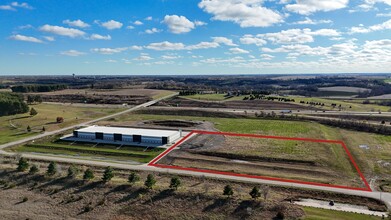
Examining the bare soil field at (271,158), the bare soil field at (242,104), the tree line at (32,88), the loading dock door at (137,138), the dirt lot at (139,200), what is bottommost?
the dirt lot at (139,200)

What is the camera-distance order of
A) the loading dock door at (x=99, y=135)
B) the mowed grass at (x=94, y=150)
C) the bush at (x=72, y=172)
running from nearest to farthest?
the bush at (x=72, y=172) < the mowed grass at (x=94, y=150) < the loading dock door at (x=99, y=135)

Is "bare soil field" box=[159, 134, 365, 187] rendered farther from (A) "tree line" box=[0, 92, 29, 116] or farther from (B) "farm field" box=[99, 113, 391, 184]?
(A) "tree line" box=[0, 92, 29, 116]

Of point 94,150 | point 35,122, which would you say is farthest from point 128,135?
point 35,122

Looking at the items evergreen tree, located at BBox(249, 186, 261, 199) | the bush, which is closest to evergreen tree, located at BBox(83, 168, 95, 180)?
the bush

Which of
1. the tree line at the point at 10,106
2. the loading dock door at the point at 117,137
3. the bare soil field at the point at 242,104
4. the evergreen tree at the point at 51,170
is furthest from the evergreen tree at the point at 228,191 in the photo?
the tree line at the point at 10,106

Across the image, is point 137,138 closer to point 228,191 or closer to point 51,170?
point 51,170

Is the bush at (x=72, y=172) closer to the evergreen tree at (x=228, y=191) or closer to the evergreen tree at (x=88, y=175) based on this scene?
the evergreen tree at (x=88, y=175)

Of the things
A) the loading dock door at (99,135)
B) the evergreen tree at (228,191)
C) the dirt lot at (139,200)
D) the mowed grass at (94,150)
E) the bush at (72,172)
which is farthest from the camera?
the loading dock door at (99,135)
